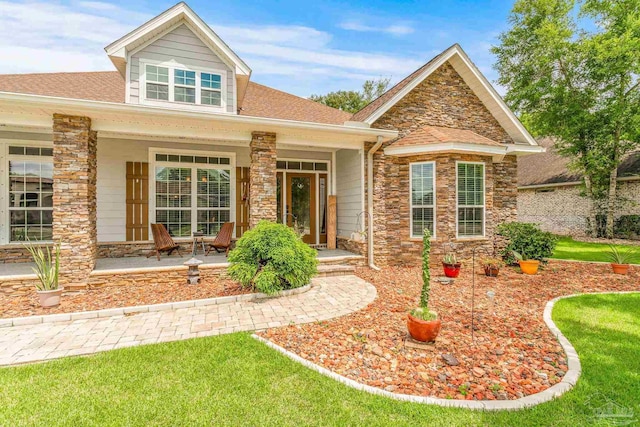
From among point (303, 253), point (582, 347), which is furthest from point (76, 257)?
point (582, 347)

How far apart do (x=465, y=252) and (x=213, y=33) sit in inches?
365

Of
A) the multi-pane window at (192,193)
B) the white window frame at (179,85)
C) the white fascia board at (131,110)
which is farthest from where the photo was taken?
the multi-pane window at (192,193)

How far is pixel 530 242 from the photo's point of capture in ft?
26.7

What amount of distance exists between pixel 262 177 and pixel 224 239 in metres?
2.52

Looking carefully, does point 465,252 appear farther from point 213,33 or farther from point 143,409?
point 213,33

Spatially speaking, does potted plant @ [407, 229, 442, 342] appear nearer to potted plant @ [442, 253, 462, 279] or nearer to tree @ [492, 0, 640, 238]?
potted plant @ [442, 253, 462, 279]

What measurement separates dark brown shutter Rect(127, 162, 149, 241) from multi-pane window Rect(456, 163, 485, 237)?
29.5 ft

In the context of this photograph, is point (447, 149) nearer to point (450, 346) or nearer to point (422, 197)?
point (422, 197)

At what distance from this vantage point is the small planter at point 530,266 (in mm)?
7816

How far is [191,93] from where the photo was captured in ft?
27.5

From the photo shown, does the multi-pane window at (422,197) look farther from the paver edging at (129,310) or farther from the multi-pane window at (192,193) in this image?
the multi-pane window at (192,193)

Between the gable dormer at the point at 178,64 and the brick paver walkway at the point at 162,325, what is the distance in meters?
5.70

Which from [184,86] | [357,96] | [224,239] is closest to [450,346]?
[224,239]

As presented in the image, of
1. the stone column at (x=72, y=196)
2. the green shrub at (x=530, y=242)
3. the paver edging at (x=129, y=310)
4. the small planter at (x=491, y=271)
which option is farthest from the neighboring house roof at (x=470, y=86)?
the stone column at (x=72, y=196)
